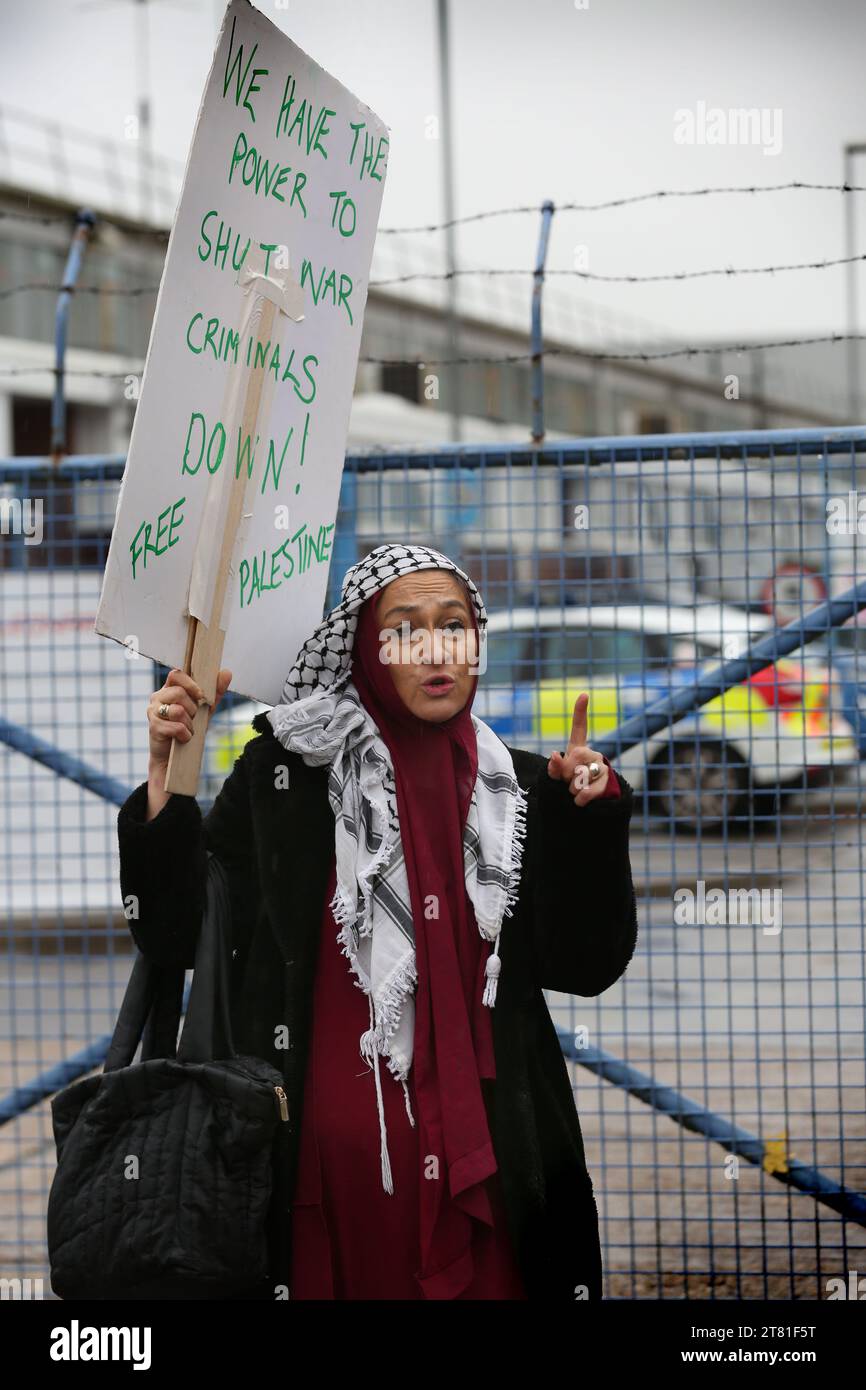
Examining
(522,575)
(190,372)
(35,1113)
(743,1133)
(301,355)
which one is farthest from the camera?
(35,1113)

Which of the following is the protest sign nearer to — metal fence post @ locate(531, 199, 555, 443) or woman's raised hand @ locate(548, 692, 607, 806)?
woman's raised hand @ locate(548, 692, 607, 806)

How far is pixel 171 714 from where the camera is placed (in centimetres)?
241

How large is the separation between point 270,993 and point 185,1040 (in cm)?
19

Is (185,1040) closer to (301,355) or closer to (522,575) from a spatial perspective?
(301,355)

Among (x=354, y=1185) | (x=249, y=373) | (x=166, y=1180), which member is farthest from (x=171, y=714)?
(x=354, y=1185)

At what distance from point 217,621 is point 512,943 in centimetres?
77

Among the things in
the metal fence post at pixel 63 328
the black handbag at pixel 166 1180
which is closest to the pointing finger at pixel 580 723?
the black handbag at pixel 166 1180

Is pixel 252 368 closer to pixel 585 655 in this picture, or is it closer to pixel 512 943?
pixel 512 943

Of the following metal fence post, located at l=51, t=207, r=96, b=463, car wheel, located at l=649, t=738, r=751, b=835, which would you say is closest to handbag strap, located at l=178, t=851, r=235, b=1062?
car wheel, located at l=649, t=738, r=751, b=835

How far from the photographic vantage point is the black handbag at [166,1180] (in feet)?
7.63

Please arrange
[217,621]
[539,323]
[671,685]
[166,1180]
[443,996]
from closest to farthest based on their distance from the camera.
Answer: [166,1180] → [443,996] → [217,621] → [671,685] → [539,323]

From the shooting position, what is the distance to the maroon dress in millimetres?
2480

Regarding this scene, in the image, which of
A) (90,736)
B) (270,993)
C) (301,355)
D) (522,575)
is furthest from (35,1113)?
(301,355)

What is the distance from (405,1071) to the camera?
247 cm
